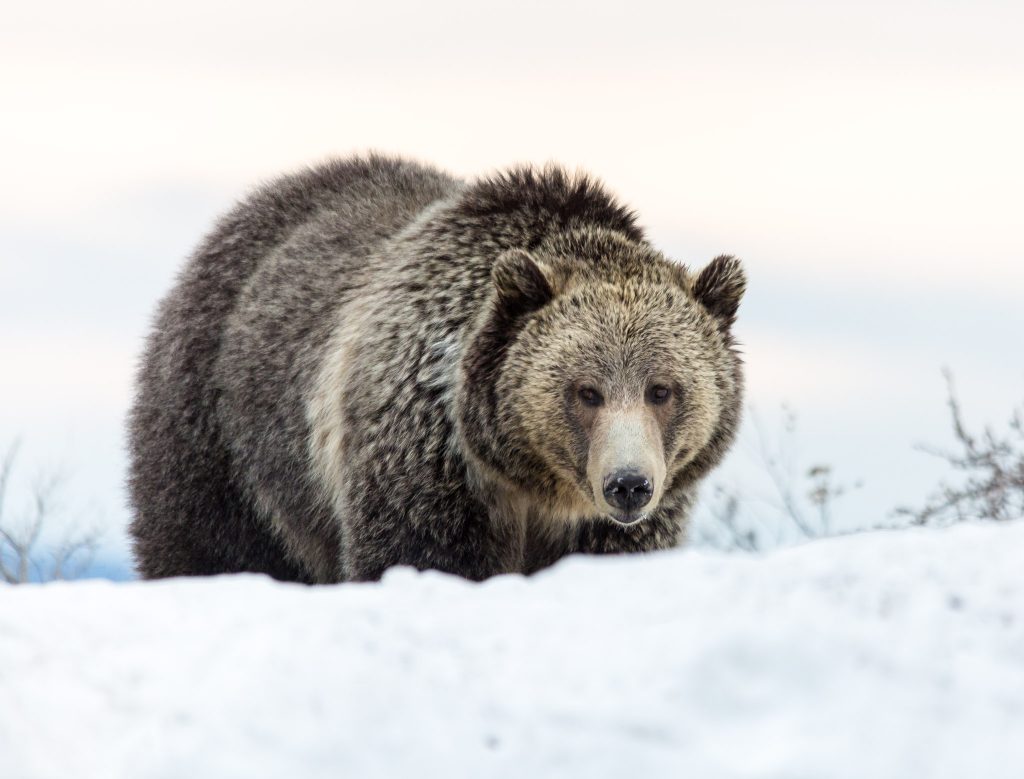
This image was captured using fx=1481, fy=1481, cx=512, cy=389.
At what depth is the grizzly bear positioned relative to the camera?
6.38 meters

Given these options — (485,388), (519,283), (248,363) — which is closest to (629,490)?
(485,388)

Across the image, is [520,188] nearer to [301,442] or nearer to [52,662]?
[301,442]

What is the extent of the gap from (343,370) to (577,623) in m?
4.21

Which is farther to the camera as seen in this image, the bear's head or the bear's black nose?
the bear's head

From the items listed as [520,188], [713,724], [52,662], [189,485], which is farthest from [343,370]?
[713,724]

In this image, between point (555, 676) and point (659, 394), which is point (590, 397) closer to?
point (659, 394)

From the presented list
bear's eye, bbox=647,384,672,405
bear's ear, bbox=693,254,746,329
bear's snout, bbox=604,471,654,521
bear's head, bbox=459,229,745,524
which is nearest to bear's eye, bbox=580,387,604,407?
bear's head, bbox=459,229,745,524

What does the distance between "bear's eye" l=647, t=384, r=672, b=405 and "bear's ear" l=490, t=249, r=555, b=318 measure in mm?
634

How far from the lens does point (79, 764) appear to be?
296cm

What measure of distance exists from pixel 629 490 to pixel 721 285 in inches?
56.7

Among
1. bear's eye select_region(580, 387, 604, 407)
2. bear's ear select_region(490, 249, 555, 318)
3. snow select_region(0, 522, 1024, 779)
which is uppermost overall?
bear's ear select_region(490, 249, 555, 318)

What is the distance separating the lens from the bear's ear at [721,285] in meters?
6.86

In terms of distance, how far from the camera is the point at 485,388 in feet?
21.3

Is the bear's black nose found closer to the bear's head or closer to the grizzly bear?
the grizzly bear
